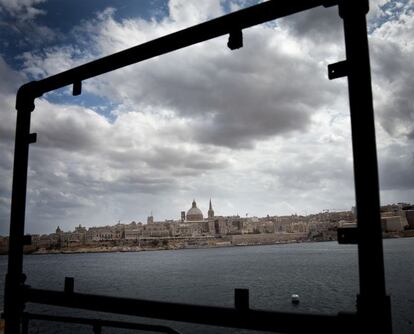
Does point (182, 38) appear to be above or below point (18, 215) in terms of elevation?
above

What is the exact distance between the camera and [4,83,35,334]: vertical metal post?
14.1ft

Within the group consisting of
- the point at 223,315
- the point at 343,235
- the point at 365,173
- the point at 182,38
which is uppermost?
the point at 182,38

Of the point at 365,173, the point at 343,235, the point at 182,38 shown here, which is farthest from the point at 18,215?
the point at 365,173

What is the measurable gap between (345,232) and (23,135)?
172 inches

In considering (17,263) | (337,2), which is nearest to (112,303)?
(17,263)

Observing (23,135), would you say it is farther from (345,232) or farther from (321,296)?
(321,296)

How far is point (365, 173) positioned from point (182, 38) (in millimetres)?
2434

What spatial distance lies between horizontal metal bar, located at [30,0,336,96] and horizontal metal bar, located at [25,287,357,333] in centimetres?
265

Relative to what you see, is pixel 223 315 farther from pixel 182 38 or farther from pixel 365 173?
pixel 182 38

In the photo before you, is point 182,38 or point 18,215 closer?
point 182,38

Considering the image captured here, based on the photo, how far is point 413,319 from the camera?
26953mm

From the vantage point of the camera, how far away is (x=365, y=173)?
8.50 ft

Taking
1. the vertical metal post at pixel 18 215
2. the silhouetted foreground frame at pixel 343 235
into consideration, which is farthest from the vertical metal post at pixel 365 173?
the vertical metal post at pixel 18 215

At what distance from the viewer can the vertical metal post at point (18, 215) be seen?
430 cm
